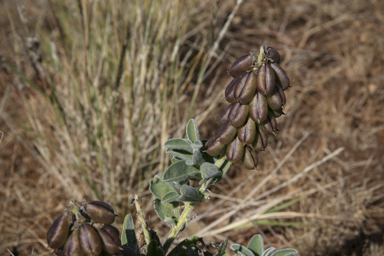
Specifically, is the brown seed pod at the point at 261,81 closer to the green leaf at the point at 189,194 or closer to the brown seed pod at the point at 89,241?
the green leaf at the point at 189,194

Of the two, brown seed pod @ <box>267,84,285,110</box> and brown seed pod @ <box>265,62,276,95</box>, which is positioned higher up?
brown seed pod @ <box>265,62,276,95</box>

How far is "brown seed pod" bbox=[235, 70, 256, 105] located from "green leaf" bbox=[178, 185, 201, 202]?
13.7 inches

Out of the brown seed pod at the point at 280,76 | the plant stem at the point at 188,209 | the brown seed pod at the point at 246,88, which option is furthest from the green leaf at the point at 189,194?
the brown seed pod at the point at 280,76

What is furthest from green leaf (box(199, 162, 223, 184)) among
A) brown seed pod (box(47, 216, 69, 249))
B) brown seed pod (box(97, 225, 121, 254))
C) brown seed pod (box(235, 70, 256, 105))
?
brown seed pod (box(47, 216, 69, 249))

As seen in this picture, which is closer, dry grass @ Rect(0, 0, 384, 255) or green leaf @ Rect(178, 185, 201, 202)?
green leaf @ Rect(178, 185, 201, 202)

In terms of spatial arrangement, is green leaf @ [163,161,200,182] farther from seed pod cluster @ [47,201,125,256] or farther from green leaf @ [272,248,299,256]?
green leaf @ [272,248,299,256]

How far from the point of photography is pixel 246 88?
107 cm

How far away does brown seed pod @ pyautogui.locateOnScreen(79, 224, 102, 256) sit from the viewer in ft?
3.08

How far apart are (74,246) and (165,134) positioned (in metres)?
1.52

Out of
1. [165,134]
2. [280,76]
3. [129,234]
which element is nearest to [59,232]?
[129,234]

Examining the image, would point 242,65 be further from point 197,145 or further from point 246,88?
point 197,145

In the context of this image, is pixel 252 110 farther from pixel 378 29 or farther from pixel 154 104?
pixel 378 29

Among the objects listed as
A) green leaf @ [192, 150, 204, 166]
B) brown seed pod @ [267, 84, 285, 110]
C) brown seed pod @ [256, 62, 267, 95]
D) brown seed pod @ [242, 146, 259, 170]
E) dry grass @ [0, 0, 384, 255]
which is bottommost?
dry grass @ [0, 0, 384, 255]

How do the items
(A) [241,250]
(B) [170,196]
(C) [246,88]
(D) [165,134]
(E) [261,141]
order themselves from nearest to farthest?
(C) [246,88] < (E) [261,141] < (B) [170,196] < (A) [241,250] < (D) [165,134]
